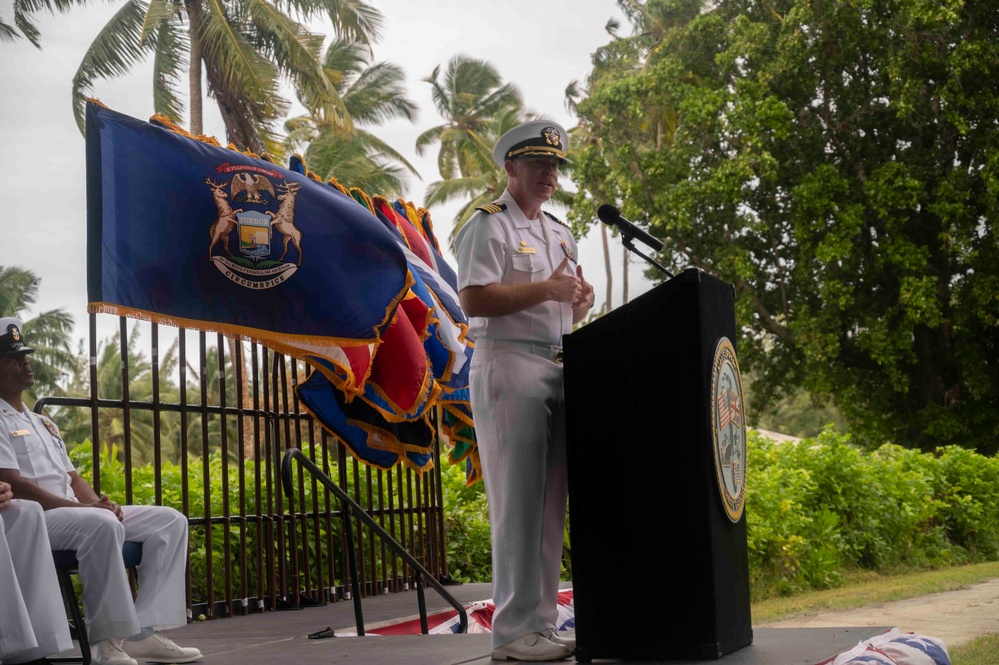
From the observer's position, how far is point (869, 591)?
10414mm

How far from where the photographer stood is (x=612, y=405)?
3344 mm

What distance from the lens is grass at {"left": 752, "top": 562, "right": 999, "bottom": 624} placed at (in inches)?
363

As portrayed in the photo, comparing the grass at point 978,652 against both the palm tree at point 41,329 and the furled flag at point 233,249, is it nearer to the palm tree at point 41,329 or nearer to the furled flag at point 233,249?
the furled flag at point 233,249

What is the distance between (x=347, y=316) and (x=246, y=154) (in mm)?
1056

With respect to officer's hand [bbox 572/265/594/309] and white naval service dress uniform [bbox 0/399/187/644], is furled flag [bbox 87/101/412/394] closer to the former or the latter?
white naval service dress uniform [bbox 0/399/187/644]

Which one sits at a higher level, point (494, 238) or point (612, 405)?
point (494, 238)

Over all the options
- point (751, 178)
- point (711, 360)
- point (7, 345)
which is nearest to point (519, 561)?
point (711, 360)

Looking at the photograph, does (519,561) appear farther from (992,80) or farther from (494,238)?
(992,80)

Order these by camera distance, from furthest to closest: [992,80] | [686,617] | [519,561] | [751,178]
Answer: [751,178] < [992,80] < [519,561] < [686,617]

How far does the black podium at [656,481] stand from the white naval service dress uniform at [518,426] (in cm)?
17

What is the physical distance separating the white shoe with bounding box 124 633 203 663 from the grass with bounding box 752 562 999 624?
542cm

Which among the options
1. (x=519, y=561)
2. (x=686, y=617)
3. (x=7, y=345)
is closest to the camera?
(x=686, y=617)

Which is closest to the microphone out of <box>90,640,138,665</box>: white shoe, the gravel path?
<box>90,640,138,665</box>: white shoe

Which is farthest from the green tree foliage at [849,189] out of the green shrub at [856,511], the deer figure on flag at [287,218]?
the deer figure on flag at [287,218]
